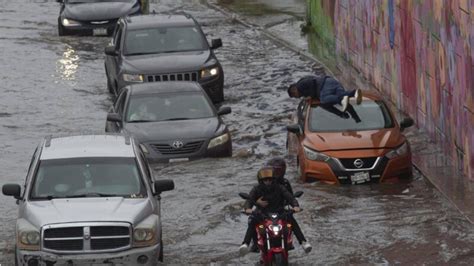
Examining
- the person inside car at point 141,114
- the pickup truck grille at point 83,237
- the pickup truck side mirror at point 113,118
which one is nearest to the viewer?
the pickup truck grille at point 83,237

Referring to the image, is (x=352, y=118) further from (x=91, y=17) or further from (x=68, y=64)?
(x=91, y=17)

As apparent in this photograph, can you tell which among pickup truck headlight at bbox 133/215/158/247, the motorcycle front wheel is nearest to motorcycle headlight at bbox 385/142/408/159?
the motorcycle front wheel

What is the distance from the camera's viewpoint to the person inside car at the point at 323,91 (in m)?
25.6

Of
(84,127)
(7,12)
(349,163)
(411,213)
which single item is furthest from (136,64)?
(7,12)

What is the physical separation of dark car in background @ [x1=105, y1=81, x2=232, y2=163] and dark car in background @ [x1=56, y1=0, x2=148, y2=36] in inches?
629

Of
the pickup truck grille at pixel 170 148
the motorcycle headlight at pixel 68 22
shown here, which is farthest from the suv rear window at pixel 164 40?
the motorcycle headlight at pixel 68 22

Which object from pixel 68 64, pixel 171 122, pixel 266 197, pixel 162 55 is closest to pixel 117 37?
pixel 162 55

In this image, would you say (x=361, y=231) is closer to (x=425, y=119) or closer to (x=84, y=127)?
(x=425, y=119)

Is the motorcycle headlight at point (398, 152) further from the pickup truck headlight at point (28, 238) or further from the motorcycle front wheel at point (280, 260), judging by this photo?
the pickup truck headlight at point (28, 238)

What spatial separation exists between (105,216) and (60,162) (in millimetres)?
1556

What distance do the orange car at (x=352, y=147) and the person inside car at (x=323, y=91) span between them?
0.31 m

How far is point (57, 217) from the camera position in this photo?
55.9ft

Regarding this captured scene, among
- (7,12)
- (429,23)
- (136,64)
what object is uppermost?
(429,23)

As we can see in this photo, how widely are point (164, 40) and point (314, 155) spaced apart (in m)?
11.4
